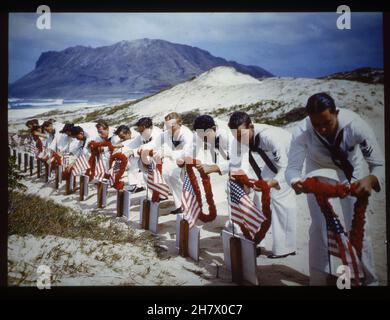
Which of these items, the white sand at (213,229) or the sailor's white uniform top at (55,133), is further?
the sailor's white uniform top at (55,133)

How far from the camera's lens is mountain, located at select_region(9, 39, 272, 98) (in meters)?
4.15

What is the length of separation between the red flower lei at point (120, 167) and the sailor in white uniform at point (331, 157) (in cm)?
216

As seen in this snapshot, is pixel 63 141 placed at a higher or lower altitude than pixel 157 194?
higher

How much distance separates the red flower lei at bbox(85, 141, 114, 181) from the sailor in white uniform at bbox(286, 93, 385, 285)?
2461 mm

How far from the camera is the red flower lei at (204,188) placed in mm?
3904

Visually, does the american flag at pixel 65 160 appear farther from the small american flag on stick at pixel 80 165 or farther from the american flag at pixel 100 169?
the american flag at pixel 100 169

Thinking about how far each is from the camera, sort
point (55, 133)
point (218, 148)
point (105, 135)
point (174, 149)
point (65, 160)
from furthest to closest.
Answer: point (65, 160) → point (55, 133) → point (105, 135) → point (174, 149) → point (218, 148)

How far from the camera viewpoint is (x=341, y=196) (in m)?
3.29

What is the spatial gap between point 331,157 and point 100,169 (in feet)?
9.94

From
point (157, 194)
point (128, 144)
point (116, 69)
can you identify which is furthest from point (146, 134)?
point (116, 69)

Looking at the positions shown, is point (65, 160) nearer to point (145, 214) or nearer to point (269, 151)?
point (145, 214)

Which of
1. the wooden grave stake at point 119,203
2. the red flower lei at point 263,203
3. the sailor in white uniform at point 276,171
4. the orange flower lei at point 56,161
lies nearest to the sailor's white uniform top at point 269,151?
the sailor in white uniform at point 276,171

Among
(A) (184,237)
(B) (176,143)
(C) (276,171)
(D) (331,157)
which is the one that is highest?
(B) (176,143)
